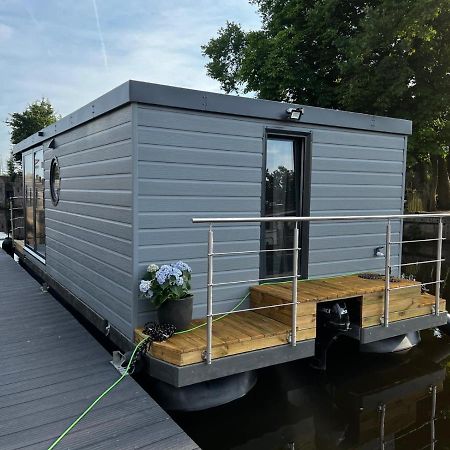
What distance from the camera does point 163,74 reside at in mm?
14992

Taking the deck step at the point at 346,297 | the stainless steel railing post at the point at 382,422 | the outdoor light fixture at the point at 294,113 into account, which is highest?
the outdoor light fixture at the point at 294,113

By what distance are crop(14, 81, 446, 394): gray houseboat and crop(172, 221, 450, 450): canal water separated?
576mm

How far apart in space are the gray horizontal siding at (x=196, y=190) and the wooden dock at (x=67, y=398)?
0.64m

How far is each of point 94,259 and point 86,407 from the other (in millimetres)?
1938

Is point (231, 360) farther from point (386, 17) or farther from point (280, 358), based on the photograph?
point (386, 17)

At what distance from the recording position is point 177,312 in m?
3.41

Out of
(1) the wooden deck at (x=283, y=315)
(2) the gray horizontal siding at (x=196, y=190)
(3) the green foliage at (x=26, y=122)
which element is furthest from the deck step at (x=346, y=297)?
(3) the green foliage at (x=26, y=122)

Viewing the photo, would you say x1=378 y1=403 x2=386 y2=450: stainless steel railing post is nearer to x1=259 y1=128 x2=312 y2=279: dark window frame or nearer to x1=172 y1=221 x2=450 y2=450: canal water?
x1=172 y1=221 x2=450 y2=450: canal water

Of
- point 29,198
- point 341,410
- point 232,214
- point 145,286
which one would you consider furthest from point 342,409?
point 29,198

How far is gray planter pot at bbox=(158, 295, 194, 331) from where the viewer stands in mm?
3375

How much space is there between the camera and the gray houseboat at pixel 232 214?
3529mm

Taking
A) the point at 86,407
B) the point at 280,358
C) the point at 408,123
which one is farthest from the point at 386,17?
the point at 86,407

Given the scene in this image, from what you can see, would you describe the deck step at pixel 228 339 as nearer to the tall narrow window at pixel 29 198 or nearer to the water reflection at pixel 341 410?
the water reflection at pixel 341 410

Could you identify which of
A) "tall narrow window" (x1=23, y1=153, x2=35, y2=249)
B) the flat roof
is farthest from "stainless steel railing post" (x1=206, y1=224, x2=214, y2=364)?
"tall narrow window" (x1=23, y1=153, x2=35, y2=249)
